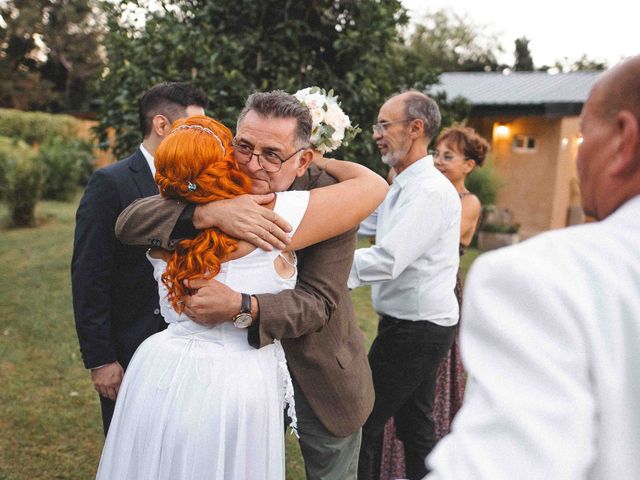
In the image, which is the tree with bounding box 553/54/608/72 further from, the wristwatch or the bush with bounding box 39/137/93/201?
the wristwatch

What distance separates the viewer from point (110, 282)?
Answer: 9.16 ft

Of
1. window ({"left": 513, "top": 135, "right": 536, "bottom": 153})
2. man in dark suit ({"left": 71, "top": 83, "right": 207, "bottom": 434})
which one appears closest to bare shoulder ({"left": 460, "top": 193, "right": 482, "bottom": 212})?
man in dark suit ({"left": 71, "top": 83, "right": 207, "bottom": 434})

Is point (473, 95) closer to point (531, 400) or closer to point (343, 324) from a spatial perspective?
point (343, 324)

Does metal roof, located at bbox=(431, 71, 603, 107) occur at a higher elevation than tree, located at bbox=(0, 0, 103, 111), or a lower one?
lower

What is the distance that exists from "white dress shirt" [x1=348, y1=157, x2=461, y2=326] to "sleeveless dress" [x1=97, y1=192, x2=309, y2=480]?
41.4 inches

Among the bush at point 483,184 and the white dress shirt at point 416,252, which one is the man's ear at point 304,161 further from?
the bush at point 483,184

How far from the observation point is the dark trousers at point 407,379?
3262 millimetres

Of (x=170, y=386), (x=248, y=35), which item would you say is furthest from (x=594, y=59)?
(x=170, y=386)

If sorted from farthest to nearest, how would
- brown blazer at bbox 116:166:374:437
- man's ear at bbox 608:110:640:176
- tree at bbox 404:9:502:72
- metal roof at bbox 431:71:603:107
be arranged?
tree at bbox 404:9:502:72, metal roof at bbox 431:71:603:107, brown blazer at bbox 116:166:374:437, man's ear at bbox 608:110:640:176

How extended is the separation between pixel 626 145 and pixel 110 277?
236cm

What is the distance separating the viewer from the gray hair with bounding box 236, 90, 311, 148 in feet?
6.99

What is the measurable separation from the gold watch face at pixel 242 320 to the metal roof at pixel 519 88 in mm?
13050

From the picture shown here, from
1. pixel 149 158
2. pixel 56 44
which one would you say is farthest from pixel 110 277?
pixel 56 44

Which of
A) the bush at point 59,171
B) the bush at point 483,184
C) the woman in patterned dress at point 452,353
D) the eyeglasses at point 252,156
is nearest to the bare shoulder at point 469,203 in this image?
the woman in patterned dress at point 452,353
